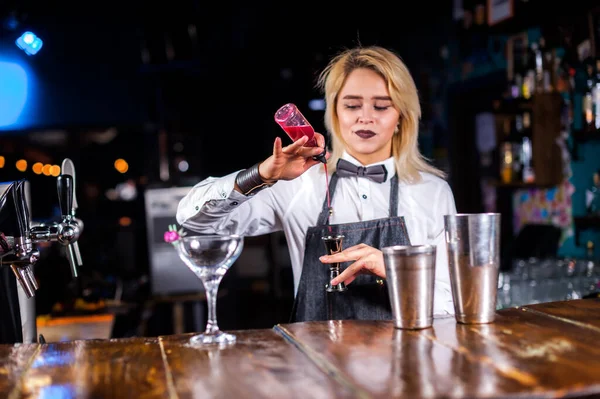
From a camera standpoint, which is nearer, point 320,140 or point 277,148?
point 277,148

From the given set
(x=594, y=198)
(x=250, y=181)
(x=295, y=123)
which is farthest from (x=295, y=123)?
(x=594, y=198)

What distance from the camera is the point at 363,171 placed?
2486mm

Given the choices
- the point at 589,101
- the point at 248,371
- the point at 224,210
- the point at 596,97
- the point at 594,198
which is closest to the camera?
the point at 248,371

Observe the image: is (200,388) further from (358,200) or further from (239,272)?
(239,272)

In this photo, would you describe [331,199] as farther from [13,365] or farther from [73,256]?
[13,365]

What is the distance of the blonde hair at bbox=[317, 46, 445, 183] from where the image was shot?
2.50 metres

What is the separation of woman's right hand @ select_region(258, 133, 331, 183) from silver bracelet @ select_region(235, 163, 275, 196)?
0.06 ft

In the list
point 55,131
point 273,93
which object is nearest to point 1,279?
point 55,131

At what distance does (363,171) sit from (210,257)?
1.07 m

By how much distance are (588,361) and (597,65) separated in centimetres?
307

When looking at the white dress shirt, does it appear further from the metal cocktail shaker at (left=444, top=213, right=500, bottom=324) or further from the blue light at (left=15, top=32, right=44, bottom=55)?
the blue light at (left=15, top=32, right=44, bottom=55)

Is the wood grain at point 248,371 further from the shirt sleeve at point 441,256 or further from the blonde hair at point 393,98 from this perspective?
the blonde hair at point 393,98

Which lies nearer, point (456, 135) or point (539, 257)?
point (539, 257)

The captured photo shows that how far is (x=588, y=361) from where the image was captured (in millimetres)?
1274
